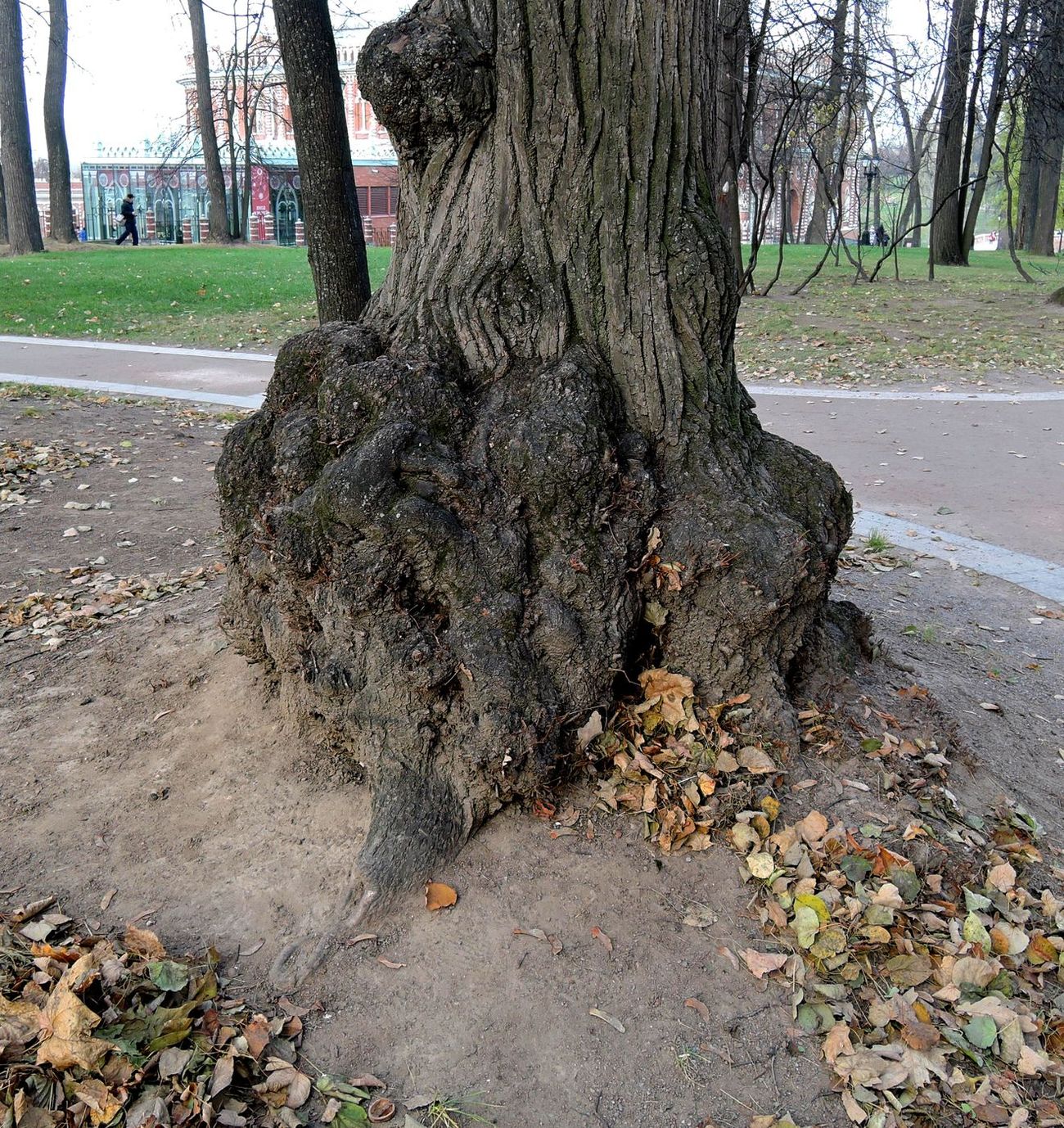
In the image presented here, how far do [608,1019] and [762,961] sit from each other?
0.42 metres

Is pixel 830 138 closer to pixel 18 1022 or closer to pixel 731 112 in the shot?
pixel 731 112

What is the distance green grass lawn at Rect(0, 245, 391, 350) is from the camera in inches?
594

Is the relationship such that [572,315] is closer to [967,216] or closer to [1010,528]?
[1010,528]

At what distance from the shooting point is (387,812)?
112 inches

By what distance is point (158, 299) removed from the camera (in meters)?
17.9

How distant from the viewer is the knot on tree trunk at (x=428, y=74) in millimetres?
2965

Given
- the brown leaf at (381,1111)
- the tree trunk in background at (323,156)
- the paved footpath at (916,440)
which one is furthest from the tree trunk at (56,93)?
the brown leaf at (381,1111)

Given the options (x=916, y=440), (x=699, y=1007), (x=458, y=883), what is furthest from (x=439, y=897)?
(x=916, y=440)

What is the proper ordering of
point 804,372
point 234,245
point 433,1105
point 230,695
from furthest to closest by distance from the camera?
1. point 234,245
2. point 804,372
3. point 230,695
4. point 433,1105

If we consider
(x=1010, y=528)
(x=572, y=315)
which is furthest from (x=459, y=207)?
(x=1010, y=528)

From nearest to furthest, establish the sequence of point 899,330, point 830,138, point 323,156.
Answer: point 323,156 < point 899,330 < point 830,138

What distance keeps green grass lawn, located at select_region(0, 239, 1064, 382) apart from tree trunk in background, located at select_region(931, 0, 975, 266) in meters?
1.18

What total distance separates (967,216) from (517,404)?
86.4 feet

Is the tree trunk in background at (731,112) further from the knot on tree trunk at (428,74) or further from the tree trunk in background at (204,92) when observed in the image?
the tree trunk in background at (204,92)
